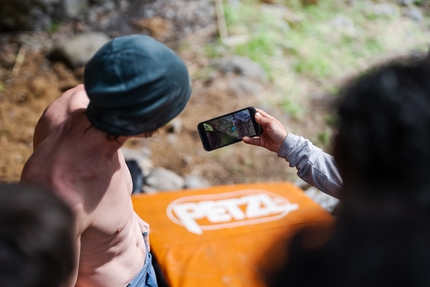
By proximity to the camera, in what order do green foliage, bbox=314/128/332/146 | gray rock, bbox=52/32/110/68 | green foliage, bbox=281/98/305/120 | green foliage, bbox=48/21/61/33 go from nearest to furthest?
green foliage, bbox=314/128/332/146 < green foliage, bbox=281/98/305/120 < gray rock, bbox=52/32/110/68 < green foliage, bbox=48/21/61/33

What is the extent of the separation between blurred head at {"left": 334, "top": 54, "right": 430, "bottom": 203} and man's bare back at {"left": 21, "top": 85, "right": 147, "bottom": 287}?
2.27 feet

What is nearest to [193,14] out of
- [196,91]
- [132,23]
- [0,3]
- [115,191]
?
[132,23]

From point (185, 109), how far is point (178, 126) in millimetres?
355

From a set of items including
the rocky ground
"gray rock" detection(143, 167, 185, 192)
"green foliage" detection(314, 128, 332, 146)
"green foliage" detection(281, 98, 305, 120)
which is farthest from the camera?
"green foliage" detection(281, 98, 305, 120)

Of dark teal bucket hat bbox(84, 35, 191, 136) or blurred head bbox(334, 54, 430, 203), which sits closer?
blurred head bbox(334, 54, 430, 203)

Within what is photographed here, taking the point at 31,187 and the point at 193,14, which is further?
the point at 193,14

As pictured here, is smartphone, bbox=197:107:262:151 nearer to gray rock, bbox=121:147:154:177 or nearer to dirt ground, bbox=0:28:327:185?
gray rock, bbox=121:147:154:177

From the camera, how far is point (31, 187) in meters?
0.85

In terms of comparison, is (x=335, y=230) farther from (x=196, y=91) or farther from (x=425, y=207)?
(x=196, y=91)

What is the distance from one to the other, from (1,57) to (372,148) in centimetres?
492

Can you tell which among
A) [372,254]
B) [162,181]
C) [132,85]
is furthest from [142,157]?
[372,254]

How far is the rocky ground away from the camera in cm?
356

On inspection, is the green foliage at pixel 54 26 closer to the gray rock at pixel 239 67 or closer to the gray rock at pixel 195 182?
the gray rock at pixel 239 67

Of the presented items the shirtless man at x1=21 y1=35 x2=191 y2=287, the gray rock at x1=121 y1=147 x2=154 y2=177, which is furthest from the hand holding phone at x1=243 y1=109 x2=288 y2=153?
the gray rock at x1=121 y1=147 x2=154 y2=177
